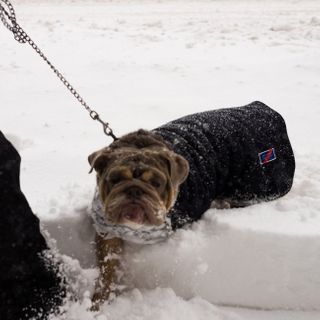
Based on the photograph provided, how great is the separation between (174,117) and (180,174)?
7.52ft

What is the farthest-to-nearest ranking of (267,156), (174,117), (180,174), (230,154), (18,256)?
(174,117)
(267,156)
(230,154)
(180,174)
(18,256)

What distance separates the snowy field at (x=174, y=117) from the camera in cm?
279

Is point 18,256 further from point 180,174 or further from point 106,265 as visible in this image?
point 180,174

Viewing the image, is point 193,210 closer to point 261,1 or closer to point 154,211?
point 154,211

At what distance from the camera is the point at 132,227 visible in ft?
8.14

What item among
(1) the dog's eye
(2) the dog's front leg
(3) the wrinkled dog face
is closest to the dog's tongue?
(3) the wrinkled dog face

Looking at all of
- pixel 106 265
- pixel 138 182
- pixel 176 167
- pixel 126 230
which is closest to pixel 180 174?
pixel 176 167

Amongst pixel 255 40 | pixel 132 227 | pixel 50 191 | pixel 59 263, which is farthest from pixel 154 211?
pixel 255 40

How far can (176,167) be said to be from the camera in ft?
8.17

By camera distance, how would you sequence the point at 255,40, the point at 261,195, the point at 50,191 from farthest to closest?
the point at 255,40, the point at 261,195, the point at 50,191

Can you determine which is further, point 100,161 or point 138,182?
point 100,161

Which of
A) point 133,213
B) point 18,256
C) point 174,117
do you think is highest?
point 133,213

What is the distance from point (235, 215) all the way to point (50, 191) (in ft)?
4.34

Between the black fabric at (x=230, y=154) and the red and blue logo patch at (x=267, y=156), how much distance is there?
26 millimetres
